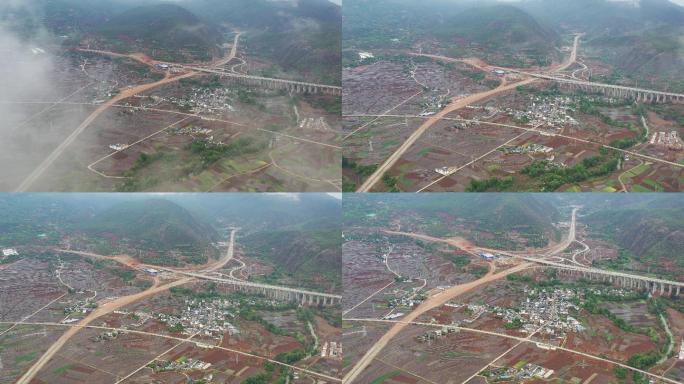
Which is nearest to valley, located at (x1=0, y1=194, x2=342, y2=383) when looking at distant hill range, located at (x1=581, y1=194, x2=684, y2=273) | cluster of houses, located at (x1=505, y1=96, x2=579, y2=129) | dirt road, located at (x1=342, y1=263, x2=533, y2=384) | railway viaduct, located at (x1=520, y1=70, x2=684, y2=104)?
dirt road, located at (x1=342, y1=263, x2=533, y2=384)

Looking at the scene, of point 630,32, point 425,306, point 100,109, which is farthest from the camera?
point 630,32

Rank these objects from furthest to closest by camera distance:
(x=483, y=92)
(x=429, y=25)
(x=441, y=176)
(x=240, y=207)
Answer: (x=429, y=25)
(x=483, y=92)
(x=240, y=207)
(x=441, y=176)

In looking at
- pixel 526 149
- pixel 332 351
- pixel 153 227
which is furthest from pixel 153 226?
pixel 526 149

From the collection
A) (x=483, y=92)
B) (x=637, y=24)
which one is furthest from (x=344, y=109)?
(x=637, y=24)

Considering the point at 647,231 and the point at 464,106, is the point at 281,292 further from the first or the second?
the point at 647,231

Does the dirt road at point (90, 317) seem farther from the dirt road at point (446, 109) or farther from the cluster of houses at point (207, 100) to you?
the dirt road at point (446, 109)

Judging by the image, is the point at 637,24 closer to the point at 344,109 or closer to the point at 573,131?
the point at 573,131
